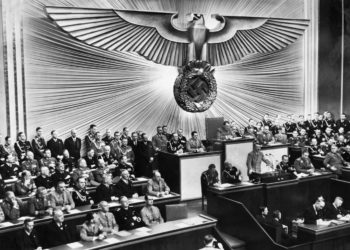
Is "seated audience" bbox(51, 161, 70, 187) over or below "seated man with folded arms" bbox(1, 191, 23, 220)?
over

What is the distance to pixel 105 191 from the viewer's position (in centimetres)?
890

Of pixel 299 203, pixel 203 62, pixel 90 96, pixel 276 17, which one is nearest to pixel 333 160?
pixel 299 203

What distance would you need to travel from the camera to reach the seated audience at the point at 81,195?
8.81 m

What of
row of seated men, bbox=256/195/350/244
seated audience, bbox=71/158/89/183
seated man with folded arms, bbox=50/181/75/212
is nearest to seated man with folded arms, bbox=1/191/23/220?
seated man with folded arms, bbox=50/181/75/212

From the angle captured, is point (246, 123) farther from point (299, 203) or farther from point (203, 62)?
point (299, 203)

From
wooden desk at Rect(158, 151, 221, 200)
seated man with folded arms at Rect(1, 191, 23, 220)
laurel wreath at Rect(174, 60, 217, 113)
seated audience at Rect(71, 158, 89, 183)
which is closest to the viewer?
seated man with folded arms at Rect(1, 191, 23, 220)

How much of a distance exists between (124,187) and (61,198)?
1.30 m

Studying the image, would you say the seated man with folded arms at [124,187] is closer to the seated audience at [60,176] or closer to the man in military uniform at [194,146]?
the seated audience at [60,176]

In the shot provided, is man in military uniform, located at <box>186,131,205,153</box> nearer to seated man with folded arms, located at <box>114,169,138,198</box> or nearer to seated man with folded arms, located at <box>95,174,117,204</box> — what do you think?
seated man with folded arms, located at <box>114,169,138,198</box>

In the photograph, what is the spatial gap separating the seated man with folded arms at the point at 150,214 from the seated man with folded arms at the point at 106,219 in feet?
1.81

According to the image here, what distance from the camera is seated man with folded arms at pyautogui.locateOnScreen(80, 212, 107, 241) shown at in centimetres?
730

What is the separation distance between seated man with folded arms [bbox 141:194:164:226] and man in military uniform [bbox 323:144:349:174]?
5555 millimetres

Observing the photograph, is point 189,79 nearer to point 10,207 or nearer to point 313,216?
point 313,216

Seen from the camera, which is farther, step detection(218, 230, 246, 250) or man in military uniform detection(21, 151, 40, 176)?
man in military uniform detection(21, 151, 40, 176)
